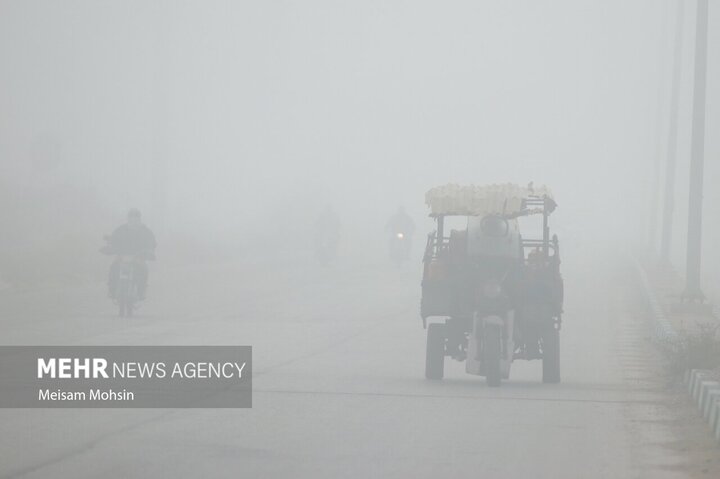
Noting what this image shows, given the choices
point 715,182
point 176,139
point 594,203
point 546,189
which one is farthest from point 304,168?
point 546,189

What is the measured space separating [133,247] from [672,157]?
19360 mm

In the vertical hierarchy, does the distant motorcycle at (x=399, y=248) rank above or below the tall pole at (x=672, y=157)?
below

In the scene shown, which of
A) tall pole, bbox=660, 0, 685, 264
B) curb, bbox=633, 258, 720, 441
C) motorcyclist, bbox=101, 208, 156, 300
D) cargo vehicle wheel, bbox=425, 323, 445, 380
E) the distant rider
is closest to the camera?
curb, bbox=633, 258, 720, 441

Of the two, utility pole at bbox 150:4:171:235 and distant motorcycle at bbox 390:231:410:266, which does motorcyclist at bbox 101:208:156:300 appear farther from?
distant motorcycle at bbox 390:231:410:266

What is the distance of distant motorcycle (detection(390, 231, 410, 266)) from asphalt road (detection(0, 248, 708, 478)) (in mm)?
20839

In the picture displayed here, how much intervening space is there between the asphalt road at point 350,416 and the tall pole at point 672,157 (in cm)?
1213

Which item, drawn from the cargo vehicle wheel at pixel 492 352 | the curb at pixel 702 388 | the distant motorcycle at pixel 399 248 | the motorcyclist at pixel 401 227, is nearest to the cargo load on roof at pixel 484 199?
the cargo vehicle wheel at pixel 492 352

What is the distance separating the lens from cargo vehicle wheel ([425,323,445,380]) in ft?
58.1

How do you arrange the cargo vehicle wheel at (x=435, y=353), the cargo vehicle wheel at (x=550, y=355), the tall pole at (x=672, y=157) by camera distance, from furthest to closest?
1. the tall pole at (x=672, y=157)
2. the cargo vehicle wheel at (x=435, y=353)
3. the cargo vehicle wheel at (x=550, y=355)

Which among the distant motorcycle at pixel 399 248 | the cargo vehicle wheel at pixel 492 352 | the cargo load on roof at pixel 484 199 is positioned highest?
the cargo load on roof at pixel 484 199

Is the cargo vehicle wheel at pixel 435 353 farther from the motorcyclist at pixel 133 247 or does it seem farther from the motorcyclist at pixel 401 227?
the motorcyclist at pixel 401 227

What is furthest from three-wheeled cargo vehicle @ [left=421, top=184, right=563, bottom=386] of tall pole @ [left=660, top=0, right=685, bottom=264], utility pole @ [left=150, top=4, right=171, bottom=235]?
utility pole @ [left=150, top=4, right=171, bottom=235]

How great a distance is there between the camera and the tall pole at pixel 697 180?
89.9 ft

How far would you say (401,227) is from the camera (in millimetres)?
49344
